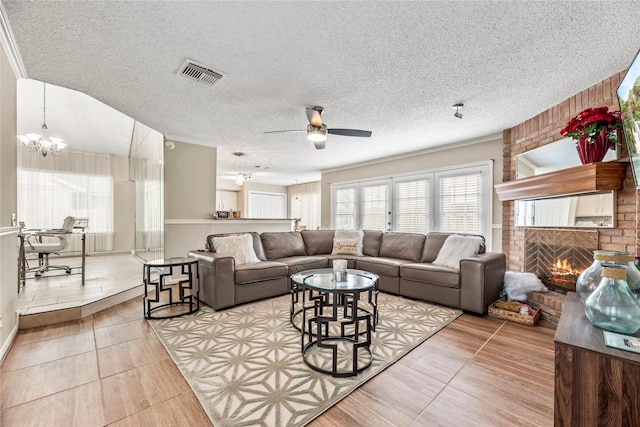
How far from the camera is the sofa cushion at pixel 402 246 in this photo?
4.29 m

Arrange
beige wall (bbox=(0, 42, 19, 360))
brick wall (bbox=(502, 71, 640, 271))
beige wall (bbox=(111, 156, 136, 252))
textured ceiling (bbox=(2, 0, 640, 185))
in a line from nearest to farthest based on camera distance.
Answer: textured ceiling (bbox=(2, 0, 640, 185))
beige wall (bbox=(0, 42, 19, 360))
brick wall (bbox=(502, 71, 640, 271))
beige wall (bbox=(111, 156, 136, 252))

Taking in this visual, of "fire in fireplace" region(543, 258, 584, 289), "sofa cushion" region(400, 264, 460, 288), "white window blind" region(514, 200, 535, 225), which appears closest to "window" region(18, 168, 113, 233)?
"sofa cushion" region(400, 264, 460, 288)

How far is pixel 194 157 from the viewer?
185 inches

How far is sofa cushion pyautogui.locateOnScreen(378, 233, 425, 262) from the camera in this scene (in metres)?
4.29

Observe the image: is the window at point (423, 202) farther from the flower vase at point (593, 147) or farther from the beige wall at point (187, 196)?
the beige wall at point (187, 196)

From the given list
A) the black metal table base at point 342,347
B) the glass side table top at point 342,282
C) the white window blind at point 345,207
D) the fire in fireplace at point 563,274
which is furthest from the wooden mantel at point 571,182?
the white window blind at point 345,207

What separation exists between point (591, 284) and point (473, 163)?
3619mm

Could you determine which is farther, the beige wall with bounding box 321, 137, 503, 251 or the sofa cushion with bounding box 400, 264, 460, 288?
the beige wall with bounding box 321, 137, 503, 251

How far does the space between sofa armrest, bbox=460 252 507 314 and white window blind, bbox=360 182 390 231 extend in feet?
9.07

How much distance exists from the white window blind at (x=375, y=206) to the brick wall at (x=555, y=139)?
2.30 m

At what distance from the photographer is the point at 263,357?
6.98 ft

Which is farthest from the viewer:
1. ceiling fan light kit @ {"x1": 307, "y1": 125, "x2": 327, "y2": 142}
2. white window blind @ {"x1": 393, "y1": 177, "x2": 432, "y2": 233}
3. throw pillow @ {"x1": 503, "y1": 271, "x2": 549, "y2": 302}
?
white window blind @ {"x1": 393, "y1": 177, "x2": 432, "y2": 233}

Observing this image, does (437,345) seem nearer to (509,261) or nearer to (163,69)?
(509,261)

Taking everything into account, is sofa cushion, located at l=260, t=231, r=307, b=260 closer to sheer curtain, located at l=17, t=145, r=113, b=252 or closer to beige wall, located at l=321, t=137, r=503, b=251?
beige wall, located at l=321, t=137, r=503, b=251
